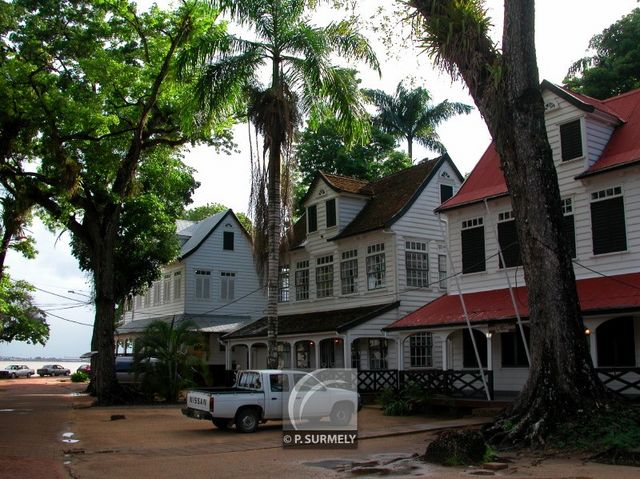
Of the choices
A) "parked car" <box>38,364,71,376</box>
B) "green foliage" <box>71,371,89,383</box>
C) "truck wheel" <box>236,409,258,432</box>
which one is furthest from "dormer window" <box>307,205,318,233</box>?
"parked car" <box>38,364,71,376</box>

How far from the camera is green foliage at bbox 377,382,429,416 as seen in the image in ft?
67.0

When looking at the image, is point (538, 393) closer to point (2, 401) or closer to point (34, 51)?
point (34, 51)

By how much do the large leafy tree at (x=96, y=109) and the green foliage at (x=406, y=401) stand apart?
35.1ft

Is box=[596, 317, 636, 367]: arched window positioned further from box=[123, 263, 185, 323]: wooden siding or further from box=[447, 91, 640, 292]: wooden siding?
box=[123, 263, 185, 323]: wooden siding

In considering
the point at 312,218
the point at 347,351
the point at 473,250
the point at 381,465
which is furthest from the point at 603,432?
the point at 312,218

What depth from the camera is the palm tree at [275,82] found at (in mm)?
21078

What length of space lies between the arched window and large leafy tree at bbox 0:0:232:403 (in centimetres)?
1368

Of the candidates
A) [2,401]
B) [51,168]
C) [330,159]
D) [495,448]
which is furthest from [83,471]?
[330,159]

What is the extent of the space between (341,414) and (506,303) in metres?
6.84

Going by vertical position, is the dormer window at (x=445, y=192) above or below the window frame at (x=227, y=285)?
above

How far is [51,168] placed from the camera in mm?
25562

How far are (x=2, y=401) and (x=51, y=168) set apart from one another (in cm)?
1052

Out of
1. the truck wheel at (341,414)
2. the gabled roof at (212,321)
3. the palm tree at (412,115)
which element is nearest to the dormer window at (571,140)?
the truck wheel at (341,414)

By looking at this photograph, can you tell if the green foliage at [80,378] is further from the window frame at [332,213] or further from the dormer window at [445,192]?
the dormer window at [445,192]
